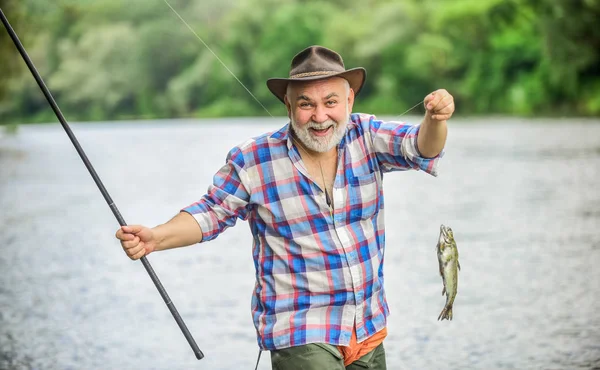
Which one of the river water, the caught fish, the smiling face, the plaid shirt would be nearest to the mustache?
the smiling face

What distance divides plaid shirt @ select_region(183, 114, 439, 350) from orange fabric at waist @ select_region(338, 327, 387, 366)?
0.03 metres

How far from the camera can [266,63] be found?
207 feet

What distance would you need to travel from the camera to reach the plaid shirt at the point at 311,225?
382cm

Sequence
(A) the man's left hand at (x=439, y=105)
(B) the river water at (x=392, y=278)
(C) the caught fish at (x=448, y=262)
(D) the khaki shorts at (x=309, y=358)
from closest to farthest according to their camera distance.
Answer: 1. (A) the man's left hand at (x=439, y=105)
2. (D) the khaki shorts at (x=309, y=358)
3. (C) the caught fish at (x=448, y=262)
4. (B) the river water at (x=392, y=278)

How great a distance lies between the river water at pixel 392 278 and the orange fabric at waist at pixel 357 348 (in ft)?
9.51

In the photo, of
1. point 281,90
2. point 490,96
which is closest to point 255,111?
point 490,96

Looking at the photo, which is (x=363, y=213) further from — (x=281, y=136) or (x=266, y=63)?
(x=266, y=63)

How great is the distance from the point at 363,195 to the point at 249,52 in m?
61.5

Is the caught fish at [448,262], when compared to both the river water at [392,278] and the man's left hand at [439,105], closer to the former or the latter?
the man's left hand at [439,105]

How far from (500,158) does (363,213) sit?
753 inches

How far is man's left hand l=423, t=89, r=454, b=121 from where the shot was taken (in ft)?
11.7

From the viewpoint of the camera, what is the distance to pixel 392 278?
977 centimetres

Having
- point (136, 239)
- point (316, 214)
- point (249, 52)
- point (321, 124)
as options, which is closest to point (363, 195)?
point (316, 214)

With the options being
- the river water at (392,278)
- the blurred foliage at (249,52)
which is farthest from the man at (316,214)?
the blurred foliage at (249,52)
